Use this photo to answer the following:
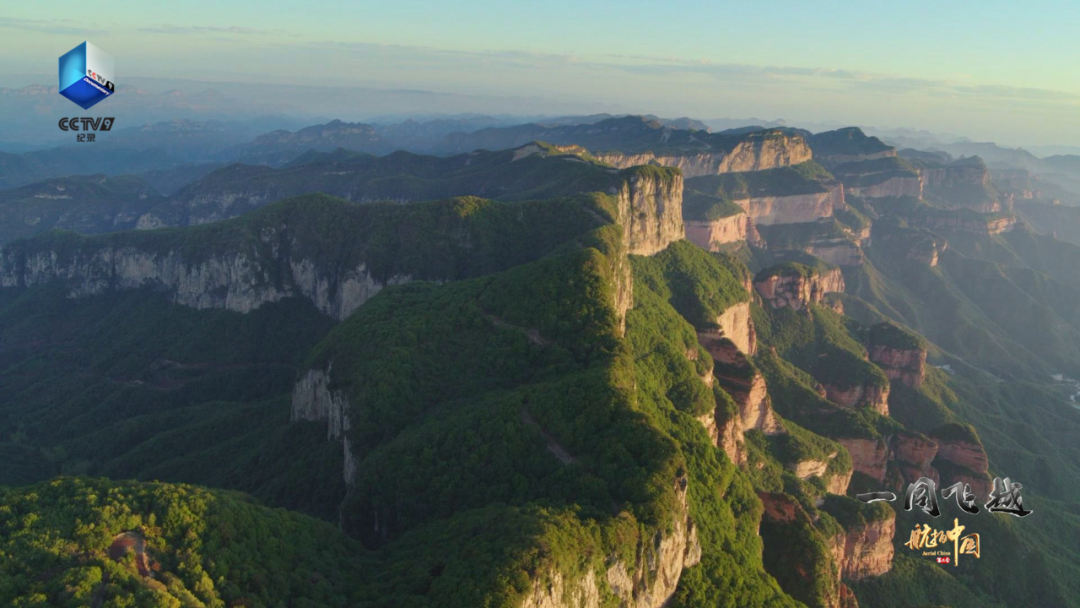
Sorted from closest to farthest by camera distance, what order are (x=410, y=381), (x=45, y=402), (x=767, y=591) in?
1. (x=767, y=591)
2. (x=410, y=381)
3. (x=45, y=402)

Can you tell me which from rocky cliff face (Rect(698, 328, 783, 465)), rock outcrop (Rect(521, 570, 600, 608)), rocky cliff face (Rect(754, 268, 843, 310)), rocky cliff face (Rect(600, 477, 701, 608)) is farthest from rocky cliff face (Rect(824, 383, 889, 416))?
rock outcrop (Rect(521, 570, 600, 608))

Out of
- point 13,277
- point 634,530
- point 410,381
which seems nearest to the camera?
point 634,530

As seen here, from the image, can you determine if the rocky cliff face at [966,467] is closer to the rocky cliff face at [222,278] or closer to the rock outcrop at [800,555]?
the rock outcrop at [800,555]

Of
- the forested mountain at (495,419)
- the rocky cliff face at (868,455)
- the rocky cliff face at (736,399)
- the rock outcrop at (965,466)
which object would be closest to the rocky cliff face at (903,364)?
the forested mountain at (495,419)

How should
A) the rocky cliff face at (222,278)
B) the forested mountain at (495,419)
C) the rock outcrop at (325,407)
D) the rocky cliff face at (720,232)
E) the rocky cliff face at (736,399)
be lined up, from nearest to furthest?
the forested mountain at (495,419) < the rock outcrop at (325,407) < the rocky cliff face at (736,399) < the rocky cliff face at (222,278) < the rocky cliff face at (720,232)

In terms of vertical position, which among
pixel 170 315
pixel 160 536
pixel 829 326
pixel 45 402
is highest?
pixel 160 536

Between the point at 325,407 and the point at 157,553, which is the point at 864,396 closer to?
the point at 325,407

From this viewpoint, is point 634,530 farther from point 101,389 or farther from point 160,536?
point 101,389

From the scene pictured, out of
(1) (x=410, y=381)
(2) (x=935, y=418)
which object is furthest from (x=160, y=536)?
(2) (x=935, y=418)
